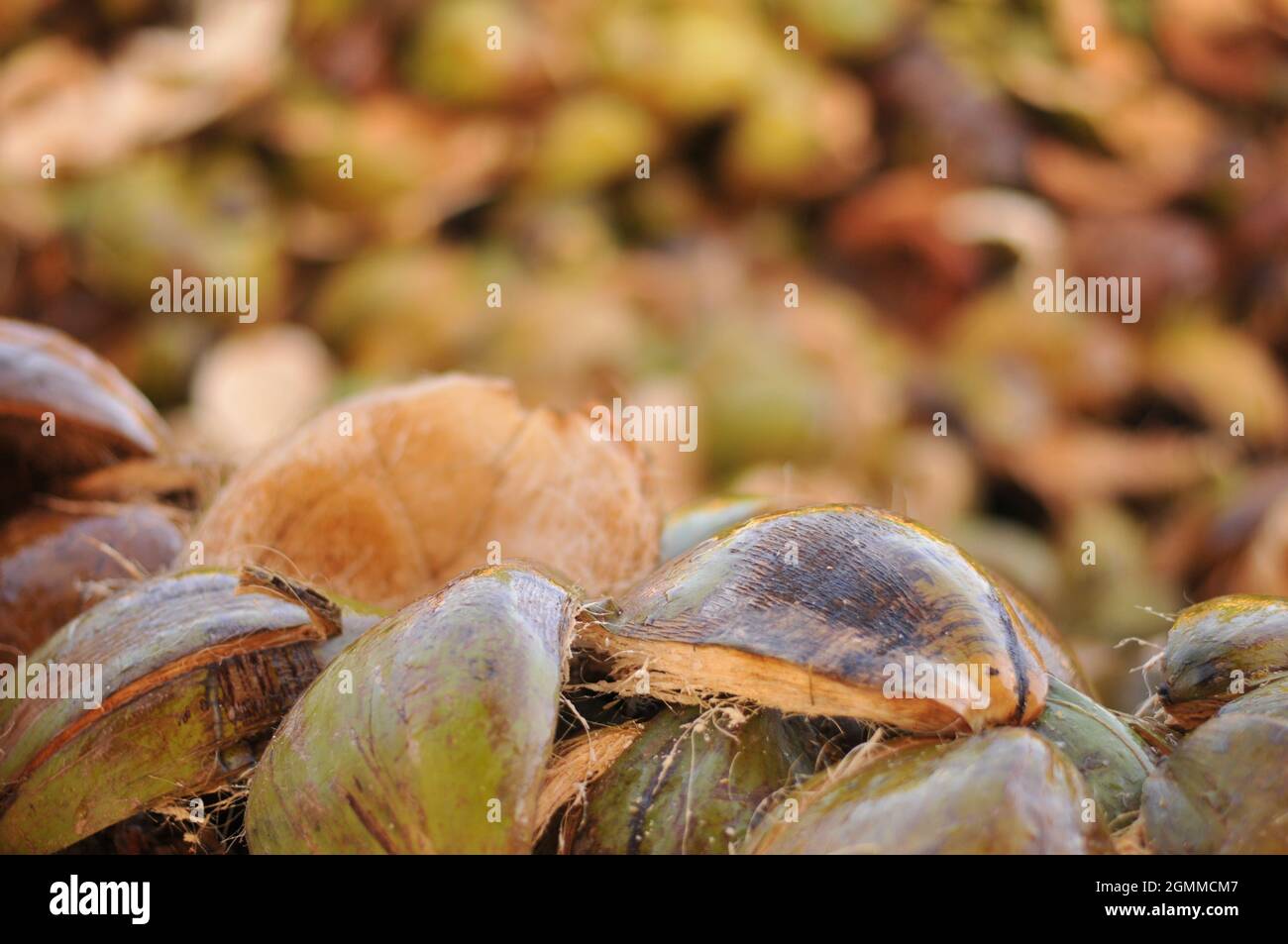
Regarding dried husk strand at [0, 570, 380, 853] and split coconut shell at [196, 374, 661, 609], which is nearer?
dried husk strand at [0, 570, 380, 853]

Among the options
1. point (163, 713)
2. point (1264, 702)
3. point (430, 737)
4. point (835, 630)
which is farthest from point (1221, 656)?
point (163, 713)

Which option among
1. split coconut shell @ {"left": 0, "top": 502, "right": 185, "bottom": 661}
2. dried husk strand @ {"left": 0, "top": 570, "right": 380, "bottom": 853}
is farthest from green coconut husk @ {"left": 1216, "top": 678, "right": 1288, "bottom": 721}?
split coconut shell @ {"left": 0, "top": 502, "right": 185, "bottom": 661}

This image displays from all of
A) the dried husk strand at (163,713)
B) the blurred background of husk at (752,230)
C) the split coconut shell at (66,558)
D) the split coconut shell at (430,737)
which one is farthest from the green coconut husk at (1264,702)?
the blurred background of husk at (752,230)

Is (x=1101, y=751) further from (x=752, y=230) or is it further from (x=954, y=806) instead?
(x=752, y=230)

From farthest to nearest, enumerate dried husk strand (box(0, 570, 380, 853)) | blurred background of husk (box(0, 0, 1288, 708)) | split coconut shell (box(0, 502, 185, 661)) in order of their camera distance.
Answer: blurred background of husk (box(0, 0, 1288, 708))
split coconut shell (box(0, 502, 185, 661))
dried husk strand (box(0, 570, 380, 853))

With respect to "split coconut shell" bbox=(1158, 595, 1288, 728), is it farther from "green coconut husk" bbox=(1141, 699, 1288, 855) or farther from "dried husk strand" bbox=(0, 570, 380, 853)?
"dried husk strand" bbox=(0, 570, 380, 853)

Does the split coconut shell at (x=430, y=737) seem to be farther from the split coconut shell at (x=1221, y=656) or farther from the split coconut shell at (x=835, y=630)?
the split coconut shell at (x=1221, y=656)

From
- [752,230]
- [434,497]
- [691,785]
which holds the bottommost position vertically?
[691,785]
